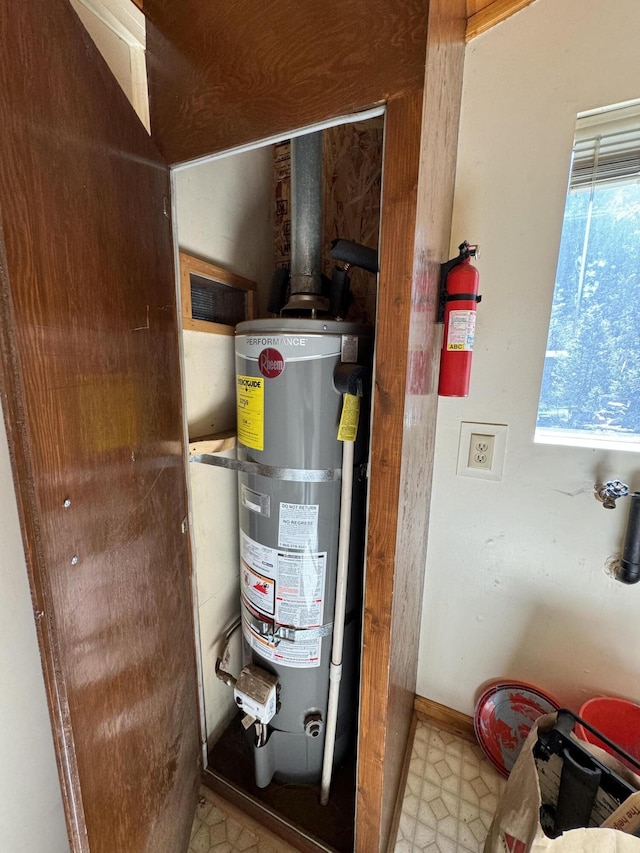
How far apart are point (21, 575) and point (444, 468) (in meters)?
1.14

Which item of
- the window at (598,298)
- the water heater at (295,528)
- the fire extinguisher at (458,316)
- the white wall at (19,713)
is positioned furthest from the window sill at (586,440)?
the white wall at (19,713)

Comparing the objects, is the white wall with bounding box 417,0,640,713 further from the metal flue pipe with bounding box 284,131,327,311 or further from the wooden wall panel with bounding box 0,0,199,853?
the wooden wall panel with bounding box 0,0,199,853

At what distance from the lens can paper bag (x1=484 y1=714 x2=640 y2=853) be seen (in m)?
0.66

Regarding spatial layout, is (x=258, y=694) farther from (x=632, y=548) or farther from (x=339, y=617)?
(x=632, y=548)

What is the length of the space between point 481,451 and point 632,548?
1.46 feet

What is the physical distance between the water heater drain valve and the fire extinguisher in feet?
3.11

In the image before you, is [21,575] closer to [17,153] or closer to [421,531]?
[17,153]

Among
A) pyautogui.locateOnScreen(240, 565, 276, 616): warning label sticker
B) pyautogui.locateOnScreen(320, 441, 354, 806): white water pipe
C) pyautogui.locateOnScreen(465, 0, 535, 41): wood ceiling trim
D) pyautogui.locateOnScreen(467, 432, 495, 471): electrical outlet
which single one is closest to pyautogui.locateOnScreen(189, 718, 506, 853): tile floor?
pyautogui.locateOnScreen(320, 441, 354, 806): white water pipe

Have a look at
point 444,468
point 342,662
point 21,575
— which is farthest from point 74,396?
point 444,468

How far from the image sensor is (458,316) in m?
0.90

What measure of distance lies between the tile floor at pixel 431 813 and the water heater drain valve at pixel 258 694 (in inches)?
13.1

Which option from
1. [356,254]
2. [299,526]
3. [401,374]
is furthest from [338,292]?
[299,526]

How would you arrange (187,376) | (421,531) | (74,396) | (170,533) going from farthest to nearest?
(421,531) < (187,376) < (170,533) < (74,396)

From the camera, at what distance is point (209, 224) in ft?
3.36
